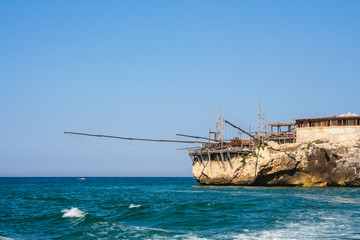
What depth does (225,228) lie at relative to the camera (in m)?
23.9

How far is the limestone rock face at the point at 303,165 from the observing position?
57969 mm

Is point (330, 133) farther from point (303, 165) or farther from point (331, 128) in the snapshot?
point (303, 165)

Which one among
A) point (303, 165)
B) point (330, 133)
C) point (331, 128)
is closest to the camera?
point (303, 165)

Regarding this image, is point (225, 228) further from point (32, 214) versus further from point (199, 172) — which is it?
point (199, 172)

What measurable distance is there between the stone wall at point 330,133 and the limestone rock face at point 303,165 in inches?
89.2

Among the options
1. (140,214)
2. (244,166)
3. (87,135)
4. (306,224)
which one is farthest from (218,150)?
(306,224)

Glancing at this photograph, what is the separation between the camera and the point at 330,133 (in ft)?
210

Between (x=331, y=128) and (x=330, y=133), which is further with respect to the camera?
(x=331, y=128)

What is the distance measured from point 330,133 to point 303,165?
26.6 feet

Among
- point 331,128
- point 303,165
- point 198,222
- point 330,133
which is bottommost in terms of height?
point 198,222

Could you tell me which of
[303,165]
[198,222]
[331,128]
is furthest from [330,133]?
[198,222]

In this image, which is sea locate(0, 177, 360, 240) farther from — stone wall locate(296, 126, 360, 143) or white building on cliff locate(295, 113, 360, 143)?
white building on cliff locate(295, 113, 360, 143)

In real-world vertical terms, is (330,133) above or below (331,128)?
below

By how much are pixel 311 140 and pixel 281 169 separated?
8.43 meters
